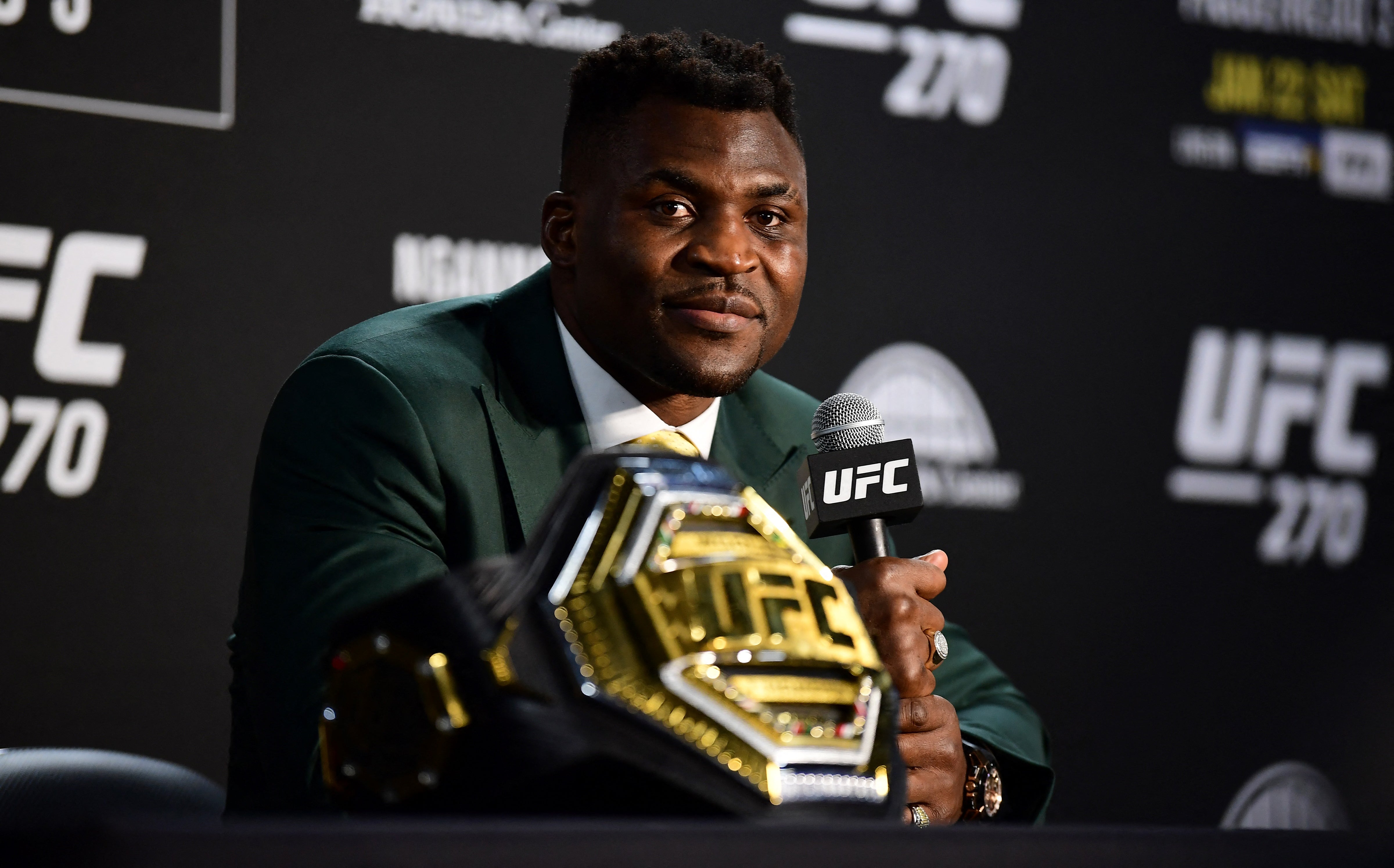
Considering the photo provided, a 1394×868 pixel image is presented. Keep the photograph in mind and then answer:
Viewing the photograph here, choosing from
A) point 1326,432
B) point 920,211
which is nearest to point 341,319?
point 920,211

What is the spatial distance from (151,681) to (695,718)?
134 centimetres

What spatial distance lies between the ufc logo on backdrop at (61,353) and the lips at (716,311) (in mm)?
872

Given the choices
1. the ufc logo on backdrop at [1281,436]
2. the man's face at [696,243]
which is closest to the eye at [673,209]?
the man's face at [696,243]

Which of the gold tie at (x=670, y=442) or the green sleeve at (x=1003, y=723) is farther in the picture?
the green sleeve at (x=1003, y=723)

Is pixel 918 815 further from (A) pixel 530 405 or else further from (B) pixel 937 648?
(A) pixel 530 405

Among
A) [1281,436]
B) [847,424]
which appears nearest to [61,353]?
[847,424]

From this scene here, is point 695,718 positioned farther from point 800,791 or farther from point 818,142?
point 818,142

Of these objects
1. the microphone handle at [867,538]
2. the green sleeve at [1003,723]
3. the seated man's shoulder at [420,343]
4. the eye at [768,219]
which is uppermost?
the eye at [768,219]

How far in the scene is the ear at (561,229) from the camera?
1.28m

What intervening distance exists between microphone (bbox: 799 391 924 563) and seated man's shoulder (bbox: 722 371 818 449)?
49 centimetres

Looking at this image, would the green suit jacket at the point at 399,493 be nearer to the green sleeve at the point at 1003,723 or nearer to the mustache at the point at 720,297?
the green sleeve at the point at 1003,723

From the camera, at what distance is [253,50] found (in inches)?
68.5

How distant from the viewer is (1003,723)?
1.20 meters

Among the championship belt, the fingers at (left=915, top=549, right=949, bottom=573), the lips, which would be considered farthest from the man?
the championship belt
